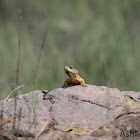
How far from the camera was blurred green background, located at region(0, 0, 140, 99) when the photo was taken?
11.2 metres

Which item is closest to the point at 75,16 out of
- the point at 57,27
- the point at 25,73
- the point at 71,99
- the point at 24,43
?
the point at 57,27

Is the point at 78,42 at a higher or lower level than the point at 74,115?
higher

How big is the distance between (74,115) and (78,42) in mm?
8279

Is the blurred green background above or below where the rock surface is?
above

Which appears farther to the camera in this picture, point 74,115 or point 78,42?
point 78,42

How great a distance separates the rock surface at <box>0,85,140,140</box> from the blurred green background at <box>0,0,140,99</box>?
4.14 m

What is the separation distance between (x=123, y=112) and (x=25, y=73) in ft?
22.5

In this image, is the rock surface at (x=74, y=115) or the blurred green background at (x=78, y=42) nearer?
the rock surface at (x=74, y=115)

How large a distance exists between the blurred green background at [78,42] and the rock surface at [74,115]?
414 centimetres

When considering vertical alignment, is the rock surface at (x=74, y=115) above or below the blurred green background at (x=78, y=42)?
below

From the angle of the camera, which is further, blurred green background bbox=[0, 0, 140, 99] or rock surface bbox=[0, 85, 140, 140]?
blurred green background bbox=[0, 0, 140, 99]

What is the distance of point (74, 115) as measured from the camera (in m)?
5.45

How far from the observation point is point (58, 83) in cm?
1061

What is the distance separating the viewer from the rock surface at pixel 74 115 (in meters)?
4.75
